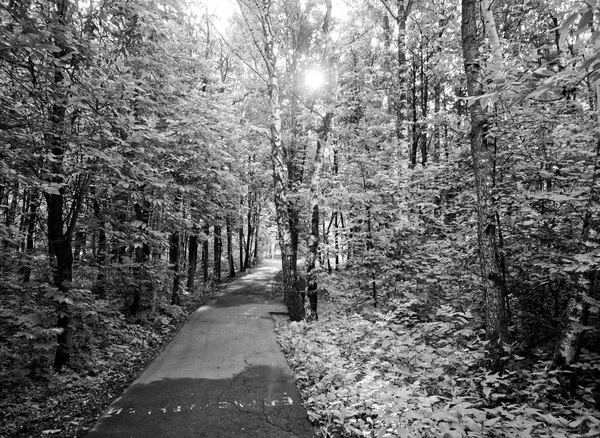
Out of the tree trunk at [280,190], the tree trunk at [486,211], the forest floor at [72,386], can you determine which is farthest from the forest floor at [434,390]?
the forest floor at [72,386]

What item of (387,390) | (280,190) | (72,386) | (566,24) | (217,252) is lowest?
(72,386)

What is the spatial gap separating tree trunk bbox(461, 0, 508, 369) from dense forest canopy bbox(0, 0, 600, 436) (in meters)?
0.03

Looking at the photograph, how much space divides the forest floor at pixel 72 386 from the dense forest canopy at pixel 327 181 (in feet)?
0.47

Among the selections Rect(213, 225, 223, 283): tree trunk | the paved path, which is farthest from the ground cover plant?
Rect(213, 225, 223, 283): tree trunk

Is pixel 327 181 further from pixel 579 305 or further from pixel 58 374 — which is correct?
pixel 58 374

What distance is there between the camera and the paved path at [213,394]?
4.84 m

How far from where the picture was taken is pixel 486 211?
19.4 feet

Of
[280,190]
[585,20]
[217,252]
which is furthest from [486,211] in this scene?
[217,252]

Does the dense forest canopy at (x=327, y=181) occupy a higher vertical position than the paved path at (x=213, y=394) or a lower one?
higher

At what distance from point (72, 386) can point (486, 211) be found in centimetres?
863

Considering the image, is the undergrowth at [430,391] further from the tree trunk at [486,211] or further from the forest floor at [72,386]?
the forest floor at [72,386]

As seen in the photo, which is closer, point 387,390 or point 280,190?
point 387,390

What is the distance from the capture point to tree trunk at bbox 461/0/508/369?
5750 millimetres

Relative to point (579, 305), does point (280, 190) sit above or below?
above
